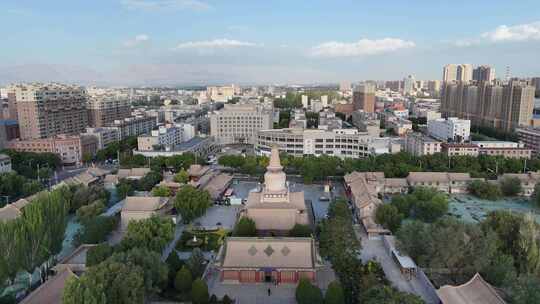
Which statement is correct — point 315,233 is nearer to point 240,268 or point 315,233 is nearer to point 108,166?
point 240,268

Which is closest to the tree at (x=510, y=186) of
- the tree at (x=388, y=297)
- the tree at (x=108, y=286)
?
the tree at (x=388, y=297)

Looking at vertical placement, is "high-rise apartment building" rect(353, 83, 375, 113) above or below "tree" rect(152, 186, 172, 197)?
above

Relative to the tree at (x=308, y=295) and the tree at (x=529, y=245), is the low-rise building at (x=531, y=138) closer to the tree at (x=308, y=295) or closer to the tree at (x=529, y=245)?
the tree at (x=529, y=245)

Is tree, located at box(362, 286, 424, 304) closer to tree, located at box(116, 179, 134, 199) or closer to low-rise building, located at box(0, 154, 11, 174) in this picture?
tree, located at box(116, 179, 134, 199)

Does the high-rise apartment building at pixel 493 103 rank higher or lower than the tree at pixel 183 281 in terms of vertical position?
higher

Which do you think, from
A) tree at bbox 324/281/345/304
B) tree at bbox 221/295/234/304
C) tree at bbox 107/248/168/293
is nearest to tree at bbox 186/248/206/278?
tree at bbox 107/248/168/293

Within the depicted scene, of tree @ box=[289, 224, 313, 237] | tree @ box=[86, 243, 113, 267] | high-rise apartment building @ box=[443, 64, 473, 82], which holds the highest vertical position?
high-rise apartment building @ box=[443, 64, 473, 82]

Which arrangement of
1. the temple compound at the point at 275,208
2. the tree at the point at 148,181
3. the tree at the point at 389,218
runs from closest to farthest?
the temple compound at the point at 275,208 < the tree at the point at 389,218 < the tree at the point at 148,181

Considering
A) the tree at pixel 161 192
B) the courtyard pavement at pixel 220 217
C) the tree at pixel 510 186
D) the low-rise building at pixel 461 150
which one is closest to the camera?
the courtyard pavement at pixel 220 217
